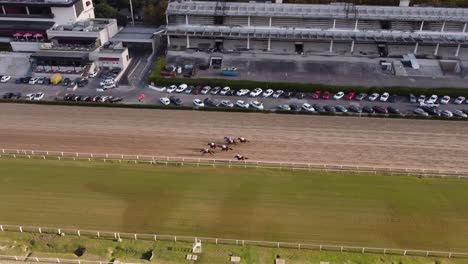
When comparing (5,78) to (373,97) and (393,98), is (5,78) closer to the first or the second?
(373,97)

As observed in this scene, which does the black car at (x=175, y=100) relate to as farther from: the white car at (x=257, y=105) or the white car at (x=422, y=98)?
the white car at (x=422, y=98)

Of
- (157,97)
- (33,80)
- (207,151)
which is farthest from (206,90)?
(33,80)

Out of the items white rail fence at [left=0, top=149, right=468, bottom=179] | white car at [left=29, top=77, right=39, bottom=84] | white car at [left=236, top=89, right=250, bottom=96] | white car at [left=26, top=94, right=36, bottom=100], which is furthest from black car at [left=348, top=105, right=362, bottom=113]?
white car at [left=29, top=77, right=39, bottom=84]

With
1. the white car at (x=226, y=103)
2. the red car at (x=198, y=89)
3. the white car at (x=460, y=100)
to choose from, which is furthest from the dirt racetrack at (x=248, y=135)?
the white car at (x=460, y=100)

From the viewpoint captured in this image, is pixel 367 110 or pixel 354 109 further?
pixel 354 109

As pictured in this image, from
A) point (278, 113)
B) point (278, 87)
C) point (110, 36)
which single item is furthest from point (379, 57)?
point (110, 36)

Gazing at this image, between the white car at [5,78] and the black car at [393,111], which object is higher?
A: the black car at [393,111]

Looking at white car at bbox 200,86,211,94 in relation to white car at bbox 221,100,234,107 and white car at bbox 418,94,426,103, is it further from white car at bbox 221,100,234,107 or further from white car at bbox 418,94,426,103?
white car at bbox 418,94,426,103
